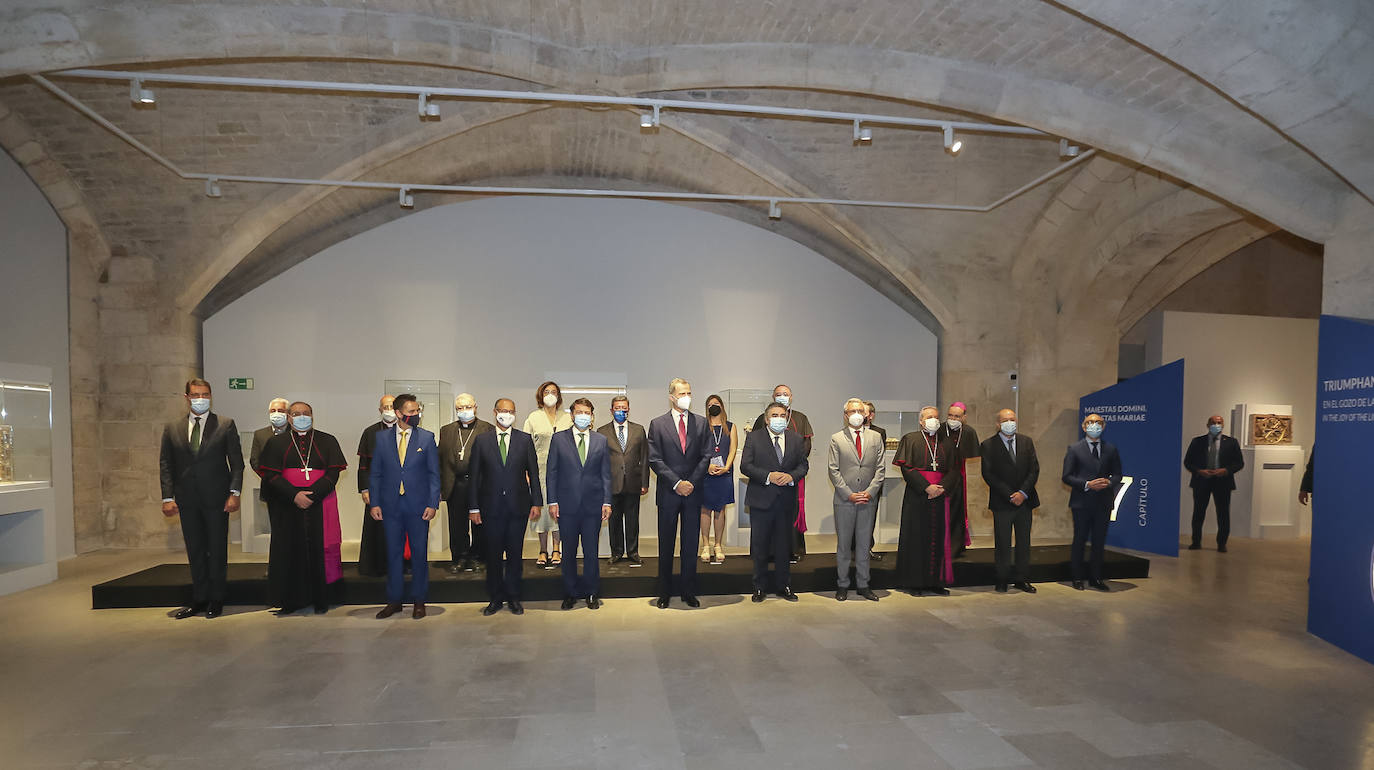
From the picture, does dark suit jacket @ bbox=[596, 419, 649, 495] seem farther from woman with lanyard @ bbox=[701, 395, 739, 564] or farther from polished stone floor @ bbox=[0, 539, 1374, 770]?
polished stone floor @ bbox=[0, 539, 1374, 770]

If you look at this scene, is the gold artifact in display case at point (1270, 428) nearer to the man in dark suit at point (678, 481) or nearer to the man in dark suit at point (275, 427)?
the man in dark suit at point (678, 481)

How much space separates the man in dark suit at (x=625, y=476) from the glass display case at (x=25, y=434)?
5.36 meters

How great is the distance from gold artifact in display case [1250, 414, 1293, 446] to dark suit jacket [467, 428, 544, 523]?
9.94 metres

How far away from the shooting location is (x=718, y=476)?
21.7 ft

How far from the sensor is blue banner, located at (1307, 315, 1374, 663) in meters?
4.75

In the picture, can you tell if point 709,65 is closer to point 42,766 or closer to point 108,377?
point 42,766

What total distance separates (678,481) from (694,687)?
1.94 metres

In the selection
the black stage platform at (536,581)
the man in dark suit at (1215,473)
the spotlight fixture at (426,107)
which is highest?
the spotlight fixture at (426,107)

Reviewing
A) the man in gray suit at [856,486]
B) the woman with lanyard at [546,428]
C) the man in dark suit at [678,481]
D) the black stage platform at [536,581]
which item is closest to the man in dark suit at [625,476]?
the black stage platform at [536,581]

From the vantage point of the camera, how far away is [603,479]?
5.75 metres

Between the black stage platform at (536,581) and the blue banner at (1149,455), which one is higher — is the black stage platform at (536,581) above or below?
below

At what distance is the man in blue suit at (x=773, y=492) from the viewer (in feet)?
19.7

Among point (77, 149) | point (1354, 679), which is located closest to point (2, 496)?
point (77, 149)

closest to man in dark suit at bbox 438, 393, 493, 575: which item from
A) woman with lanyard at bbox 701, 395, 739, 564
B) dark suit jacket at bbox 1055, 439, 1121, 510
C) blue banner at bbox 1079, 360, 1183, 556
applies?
woman with lanyard at bbox 701, 395, 739, 564
